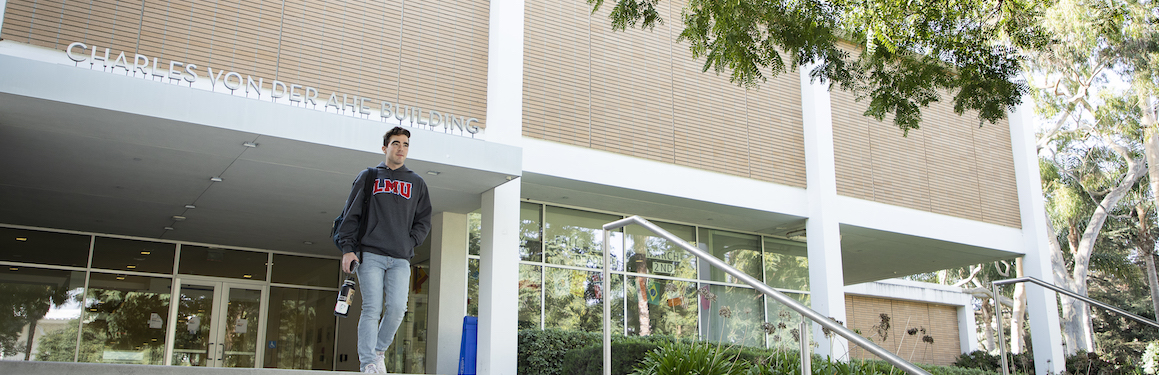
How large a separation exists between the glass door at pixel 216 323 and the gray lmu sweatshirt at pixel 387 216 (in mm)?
10274

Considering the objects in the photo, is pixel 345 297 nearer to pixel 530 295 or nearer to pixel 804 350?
pixel 804 350

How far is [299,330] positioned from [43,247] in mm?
4481

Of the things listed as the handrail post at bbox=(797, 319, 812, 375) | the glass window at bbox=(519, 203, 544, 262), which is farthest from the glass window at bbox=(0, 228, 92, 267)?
the handrail post at bbox=(797, 319, 812, 375)

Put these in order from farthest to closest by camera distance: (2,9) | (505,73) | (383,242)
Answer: (505,73), (2,9), (383,242)

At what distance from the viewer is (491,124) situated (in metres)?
10.6

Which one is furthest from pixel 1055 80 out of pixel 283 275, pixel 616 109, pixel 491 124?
pixel 283 275

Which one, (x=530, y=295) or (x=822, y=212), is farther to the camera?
(x=822, y=212)

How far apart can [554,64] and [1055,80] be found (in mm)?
18475

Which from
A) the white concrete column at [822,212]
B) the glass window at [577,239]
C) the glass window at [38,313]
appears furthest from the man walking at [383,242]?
the glass window at [38,313]

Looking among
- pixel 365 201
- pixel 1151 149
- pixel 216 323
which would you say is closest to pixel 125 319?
pixel 216 323

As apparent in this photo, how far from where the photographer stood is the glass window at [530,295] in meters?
12.1

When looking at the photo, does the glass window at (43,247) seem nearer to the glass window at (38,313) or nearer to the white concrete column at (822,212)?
the glass window at (38,313)

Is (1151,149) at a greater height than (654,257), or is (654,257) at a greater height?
(1151,149)

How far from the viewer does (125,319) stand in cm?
1275
